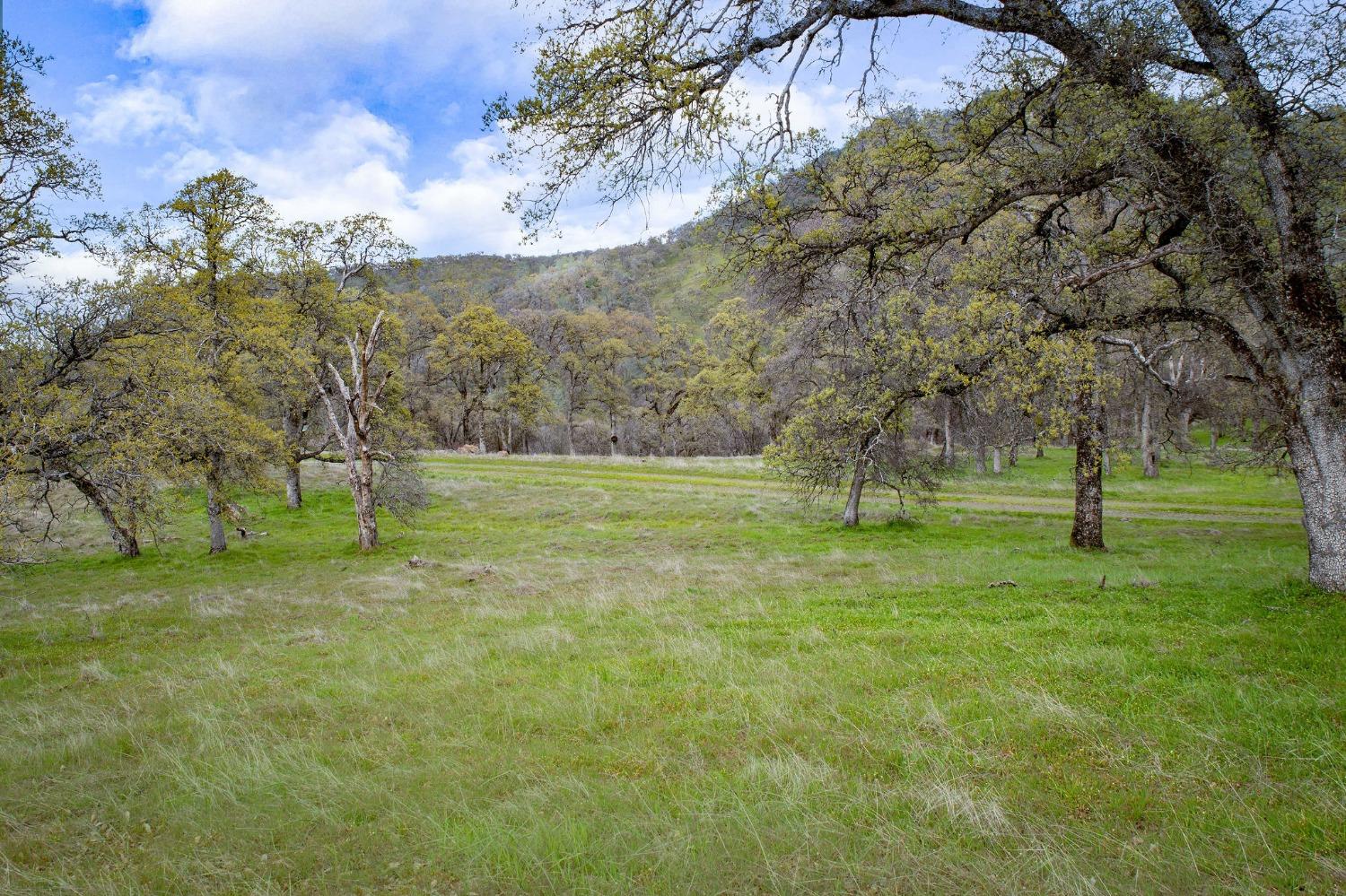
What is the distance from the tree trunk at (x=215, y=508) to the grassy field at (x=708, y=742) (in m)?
7.80

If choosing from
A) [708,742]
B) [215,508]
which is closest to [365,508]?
[215,508]

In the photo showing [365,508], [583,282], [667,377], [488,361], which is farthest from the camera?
[583,282]

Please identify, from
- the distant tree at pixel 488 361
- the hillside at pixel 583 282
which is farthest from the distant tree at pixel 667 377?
the hillside at pixel 583 282

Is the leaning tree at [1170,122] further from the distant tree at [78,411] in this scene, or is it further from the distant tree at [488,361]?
the distant tree at [488,361]

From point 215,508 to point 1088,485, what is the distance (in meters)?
27.2

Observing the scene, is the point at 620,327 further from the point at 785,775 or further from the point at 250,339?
the point at 785,775

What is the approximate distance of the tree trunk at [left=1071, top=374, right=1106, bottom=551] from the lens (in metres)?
16.2

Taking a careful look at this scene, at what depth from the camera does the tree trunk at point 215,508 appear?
19.4m

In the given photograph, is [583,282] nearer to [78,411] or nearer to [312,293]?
[312,293]

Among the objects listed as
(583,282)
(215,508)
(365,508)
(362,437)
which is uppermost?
(583,282)

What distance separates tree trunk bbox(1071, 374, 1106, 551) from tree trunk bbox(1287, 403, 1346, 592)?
720cm

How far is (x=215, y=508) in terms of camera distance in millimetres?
21844

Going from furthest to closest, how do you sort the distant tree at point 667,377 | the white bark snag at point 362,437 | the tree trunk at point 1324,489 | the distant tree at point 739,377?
the distant tree at point 667,377 → the distant tree at point 739,377 → the white bark snag at point 362,437 → the tree trunk at point 1324,489

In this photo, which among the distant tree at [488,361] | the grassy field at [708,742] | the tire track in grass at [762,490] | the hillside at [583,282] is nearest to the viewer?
the grassy field at [708,742]
